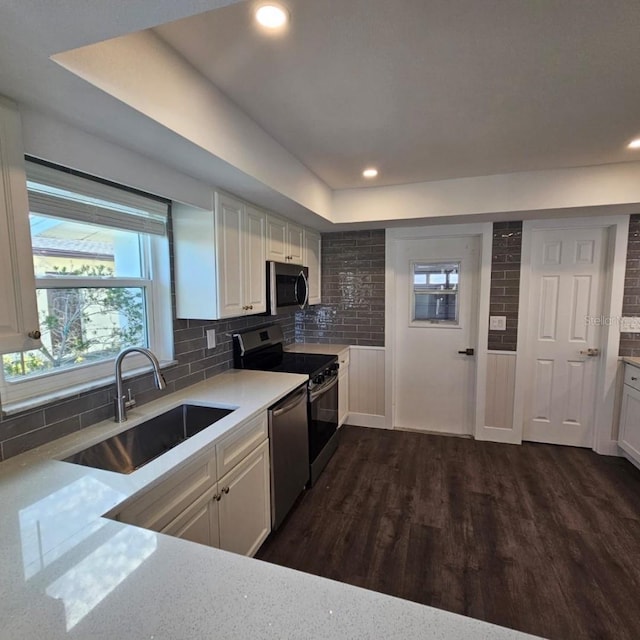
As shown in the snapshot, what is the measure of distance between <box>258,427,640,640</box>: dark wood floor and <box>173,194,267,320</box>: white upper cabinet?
1.47 m

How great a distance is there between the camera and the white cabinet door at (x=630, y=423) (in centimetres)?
289

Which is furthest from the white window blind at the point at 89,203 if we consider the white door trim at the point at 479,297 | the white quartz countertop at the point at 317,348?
the white door trim at the point at 479,297

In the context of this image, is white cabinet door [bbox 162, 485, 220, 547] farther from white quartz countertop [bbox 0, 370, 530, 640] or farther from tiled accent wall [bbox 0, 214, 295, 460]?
tiled accent wall [bbox 0, 214, 295, 460]

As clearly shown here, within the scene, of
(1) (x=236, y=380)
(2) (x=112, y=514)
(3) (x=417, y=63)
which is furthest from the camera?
(1) (x=236, y=380)

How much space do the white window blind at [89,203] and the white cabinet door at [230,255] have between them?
13.2 inches

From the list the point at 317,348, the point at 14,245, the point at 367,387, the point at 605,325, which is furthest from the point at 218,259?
the point at 605,325

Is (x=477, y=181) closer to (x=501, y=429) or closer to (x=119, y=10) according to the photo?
(x=501, y=429)

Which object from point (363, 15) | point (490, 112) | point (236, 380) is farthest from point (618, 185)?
point (236, 380)

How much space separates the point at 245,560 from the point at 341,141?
213 cm

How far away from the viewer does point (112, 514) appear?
1.04 m

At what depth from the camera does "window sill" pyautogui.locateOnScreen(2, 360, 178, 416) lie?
53.2 inches

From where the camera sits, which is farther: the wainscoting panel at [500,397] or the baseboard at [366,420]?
the baseboard at [366,420]

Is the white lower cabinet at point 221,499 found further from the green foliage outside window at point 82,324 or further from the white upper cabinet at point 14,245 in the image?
the green foliage outside window at point 82,324

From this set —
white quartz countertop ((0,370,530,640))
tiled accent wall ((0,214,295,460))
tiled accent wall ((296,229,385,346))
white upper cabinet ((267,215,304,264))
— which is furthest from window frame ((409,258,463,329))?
white quartz countertop ((0,370,530,640))
